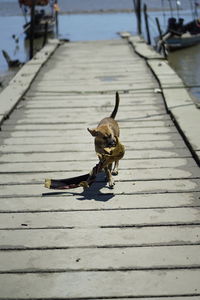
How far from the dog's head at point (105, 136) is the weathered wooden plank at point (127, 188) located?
0.42m

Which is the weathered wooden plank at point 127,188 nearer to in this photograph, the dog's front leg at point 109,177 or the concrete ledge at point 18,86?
the dog's front leg at point 109,177

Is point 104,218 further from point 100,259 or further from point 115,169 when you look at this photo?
point 115,169

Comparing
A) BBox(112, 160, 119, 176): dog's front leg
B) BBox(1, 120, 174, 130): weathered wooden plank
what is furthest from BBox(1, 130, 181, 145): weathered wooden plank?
BBox(112, 160, 119, 176): dog's front leg

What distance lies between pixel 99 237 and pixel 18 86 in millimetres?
5379

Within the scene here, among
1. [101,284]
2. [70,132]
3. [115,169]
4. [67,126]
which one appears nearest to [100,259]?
[101,284]

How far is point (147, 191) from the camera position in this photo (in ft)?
13.4

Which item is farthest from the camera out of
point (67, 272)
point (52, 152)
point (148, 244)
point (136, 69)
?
point (136, 69)

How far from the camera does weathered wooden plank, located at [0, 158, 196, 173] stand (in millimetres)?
4672

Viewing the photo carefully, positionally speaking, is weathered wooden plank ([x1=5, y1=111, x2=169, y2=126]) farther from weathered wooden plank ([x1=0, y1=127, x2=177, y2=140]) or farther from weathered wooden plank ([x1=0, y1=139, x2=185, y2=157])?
weathered wooden plank ([x1=0, y1=139, x2=185, y2=157])

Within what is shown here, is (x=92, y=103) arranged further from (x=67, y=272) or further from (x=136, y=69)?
(x=67, y=272)

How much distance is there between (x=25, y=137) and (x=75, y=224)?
7.96 ft

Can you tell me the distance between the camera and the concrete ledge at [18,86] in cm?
680

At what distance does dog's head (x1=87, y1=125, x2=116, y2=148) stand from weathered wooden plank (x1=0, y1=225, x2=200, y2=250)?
2.51 feet

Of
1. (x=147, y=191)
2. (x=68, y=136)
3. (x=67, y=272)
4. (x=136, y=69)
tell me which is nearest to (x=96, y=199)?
(x=147, y=191)
